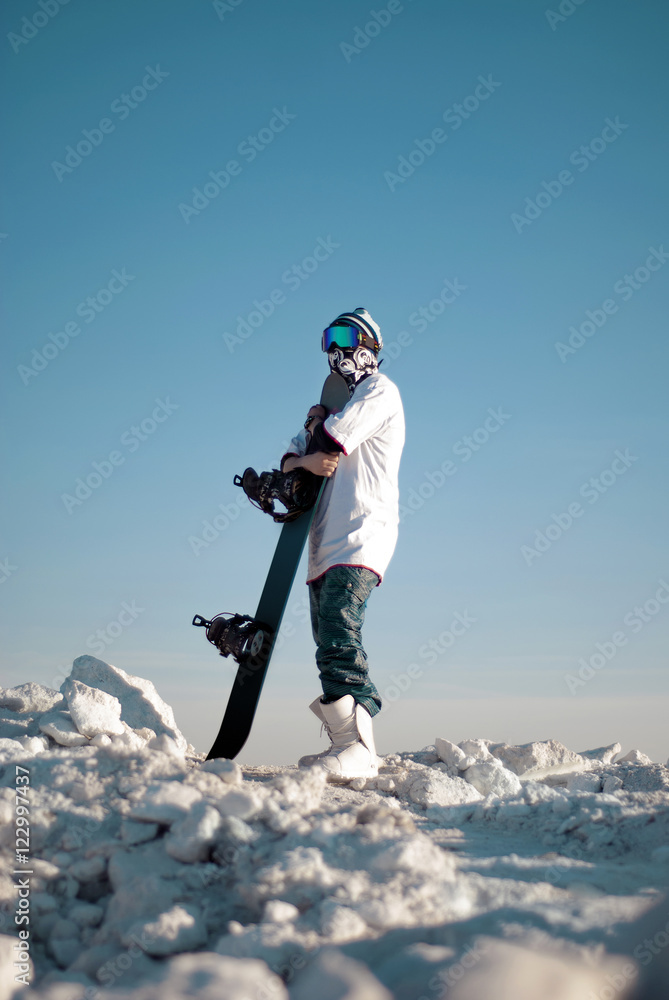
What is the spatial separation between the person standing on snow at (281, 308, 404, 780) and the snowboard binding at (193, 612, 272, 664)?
1.05 feet

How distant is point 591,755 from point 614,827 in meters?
3.14

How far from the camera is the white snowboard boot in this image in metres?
3.85

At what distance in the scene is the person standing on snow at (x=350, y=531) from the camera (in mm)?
3936

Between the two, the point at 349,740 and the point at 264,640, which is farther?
the point at 264,640

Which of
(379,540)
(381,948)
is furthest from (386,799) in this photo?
(381,948)

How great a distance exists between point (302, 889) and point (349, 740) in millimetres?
1831

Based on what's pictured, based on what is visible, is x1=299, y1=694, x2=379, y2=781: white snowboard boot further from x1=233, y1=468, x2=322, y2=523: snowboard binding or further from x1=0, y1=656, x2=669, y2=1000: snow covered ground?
x1=233, y1=468, x2=322, y2=523: snowboard binding

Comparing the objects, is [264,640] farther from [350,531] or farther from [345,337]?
[345,337]

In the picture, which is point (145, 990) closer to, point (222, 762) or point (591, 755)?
point (222, 762)

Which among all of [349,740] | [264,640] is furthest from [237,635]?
[349,740]

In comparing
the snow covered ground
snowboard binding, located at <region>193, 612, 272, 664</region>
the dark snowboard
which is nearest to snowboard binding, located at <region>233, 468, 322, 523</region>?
the dark snowboard

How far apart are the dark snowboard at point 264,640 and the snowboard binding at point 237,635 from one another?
0.02 metres

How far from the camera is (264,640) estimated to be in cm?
426

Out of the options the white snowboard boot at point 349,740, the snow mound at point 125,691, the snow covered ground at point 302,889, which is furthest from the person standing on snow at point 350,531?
the snow mound at point 125,691
